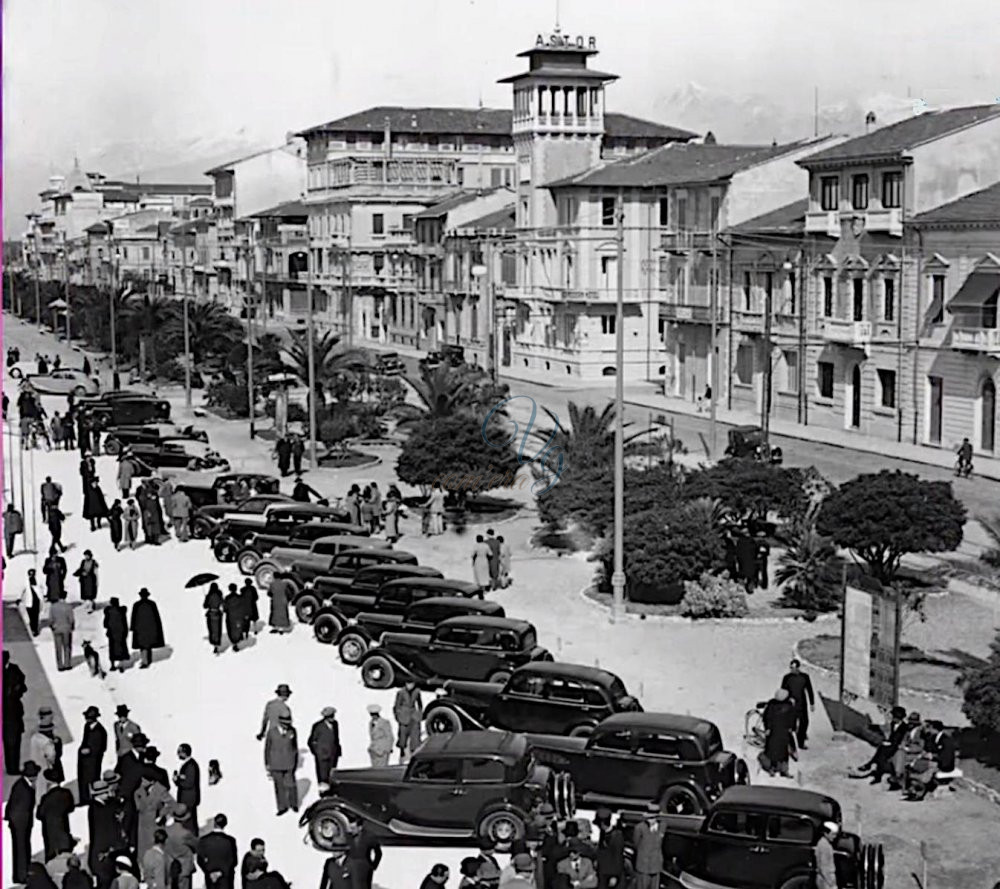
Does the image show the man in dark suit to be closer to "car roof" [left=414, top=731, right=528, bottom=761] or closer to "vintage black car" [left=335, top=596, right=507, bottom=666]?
"car roof" [left=414, top=731, right=528, bottom=761]

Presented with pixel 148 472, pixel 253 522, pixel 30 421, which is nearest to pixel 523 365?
pixel 30 421

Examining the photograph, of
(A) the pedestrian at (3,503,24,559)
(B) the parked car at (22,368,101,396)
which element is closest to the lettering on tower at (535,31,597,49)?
(B) the parked car at (22,368,101,396)

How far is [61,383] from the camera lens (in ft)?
221

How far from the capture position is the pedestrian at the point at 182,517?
33812 millimetres

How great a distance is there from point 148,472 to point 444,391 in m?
7.42

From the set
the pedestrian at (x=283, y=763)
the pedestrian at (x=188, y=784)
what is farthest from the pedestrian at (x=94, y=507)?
the pedestrian at (x=188, y=784)

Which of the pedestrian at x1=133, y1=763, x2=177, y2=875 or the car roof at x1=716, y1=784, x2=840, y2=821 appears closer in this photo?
the car roof at x1=716, y1=784, x2=840, y2=821

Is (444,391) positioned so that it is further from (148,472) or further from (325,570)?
(325,570)

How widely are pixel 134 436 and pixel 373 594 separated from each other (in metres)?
23.1

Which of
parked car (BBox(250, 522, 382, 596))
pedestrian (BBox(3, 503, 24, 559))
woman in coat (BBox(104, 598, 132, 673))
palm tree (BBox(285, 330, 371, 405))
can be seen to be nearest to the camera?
woman in coat (BBox(104, 598, 132, 673))

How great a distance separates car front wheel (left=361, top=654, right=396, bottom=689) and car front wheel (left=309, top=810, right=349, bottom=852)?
5.58m

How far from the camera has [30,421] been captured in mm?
50094

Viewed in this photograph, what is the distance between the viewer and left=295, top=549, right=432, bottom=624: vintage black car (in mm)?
25203

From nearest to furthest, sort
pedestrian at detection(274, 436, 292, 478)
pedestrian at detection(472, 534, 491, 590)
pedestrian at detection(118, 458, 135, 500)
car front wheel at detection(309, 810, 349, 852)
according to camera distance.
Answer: car front wheel at detection(309, 810, 349, 852), pedestrian at detection(472, 534, 491, 590), pedestrian at detection(118, 458, 135, 500), pedestrian at detection(274, 436, 292, 478)
